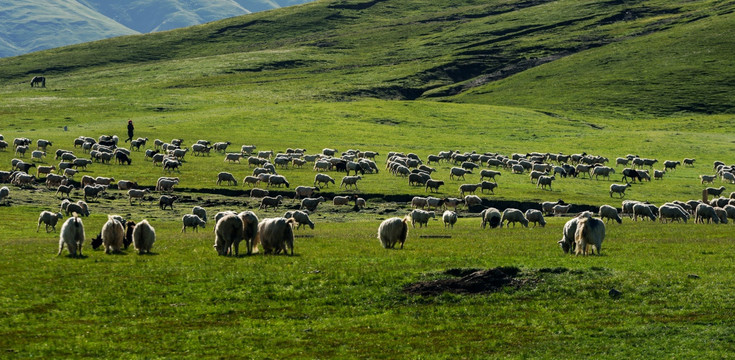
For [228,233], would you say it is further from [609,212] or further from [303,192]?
[303,192]

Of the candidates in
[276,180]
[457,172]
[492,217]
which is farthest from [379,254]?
[457,172]

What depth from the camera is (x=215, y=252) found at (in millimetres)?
27922

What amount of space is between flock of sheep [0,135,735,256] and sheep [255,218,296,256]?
4cm

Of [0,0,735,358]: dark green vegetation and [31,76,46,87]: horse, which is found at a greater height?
[31,76,46,87]: horse

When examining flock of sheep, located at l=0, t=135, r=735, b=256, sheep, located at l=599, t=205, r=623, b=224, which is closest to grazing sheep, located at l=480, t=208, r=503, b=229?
flock of sheep, located at l=0, t=135, r=735, b=256

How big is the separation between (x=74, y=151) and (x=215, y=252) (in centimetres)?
4901

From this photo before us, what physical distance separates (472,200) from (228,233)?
97.4 feet

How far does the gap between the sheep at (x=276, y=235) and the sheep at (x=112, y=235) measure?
17.8 feet

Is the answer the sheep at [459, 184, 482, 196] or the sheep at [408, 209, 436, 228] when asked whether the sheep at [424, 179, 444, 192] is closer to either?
the sheep at [459, 184, 482, 196]

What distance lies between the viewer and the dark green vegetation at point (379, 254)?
1686 cm

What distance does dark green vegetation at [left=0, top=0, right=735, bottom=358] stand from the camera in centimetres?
1686

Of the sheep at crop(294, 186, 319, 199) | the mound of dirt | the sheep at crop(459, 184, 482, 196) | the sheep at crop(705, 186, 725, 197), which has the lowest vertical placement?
the mound of dirt

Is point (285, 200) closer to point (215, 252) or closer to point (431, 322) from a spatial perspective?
point (215, 252)

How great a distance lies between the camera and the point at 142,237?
2805 centimetres
